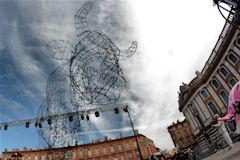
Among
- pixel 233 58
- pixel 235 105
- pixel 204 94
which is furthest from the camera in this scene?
pixel 204 94

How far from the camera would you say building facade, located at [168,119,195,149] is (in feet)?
221

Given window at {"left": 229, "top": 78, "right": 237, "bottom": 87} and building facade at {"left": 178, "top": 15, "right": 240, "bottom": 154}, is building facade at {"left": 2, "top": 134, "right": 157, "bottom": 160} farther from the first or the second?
window at {"left": 229, "top": 78, "right": 237, "bottom": 87}

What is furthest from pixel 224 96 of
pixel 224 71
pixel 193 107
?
pixel 193 107

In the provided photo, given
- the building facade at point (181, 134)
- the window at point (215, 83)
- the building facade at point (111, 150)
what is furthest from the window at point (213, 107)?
the building facade at point (181, 134)

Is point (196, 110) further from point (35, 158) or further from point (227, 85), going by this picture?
point (35, 158)

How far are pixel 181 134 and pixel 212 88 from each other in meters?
43.9

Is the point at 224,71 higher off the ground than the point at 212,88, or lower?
higher

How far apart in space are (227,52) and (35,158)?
58.9 meters

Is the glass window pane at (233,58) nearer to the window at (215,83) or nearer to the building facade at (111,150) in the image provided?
the window at (215,83)

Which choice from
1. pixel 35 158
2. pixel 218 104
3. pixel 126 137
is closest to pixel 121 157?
pixel 126 137

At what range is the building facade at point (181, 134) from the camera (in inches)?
2655

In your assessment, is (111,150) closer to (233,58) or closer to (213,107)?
(213,107)

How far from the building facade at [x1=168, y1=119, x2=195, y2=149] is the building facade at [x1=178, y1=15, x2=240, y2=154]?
34593 millimetres

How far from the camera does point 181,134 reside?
6881 cm
